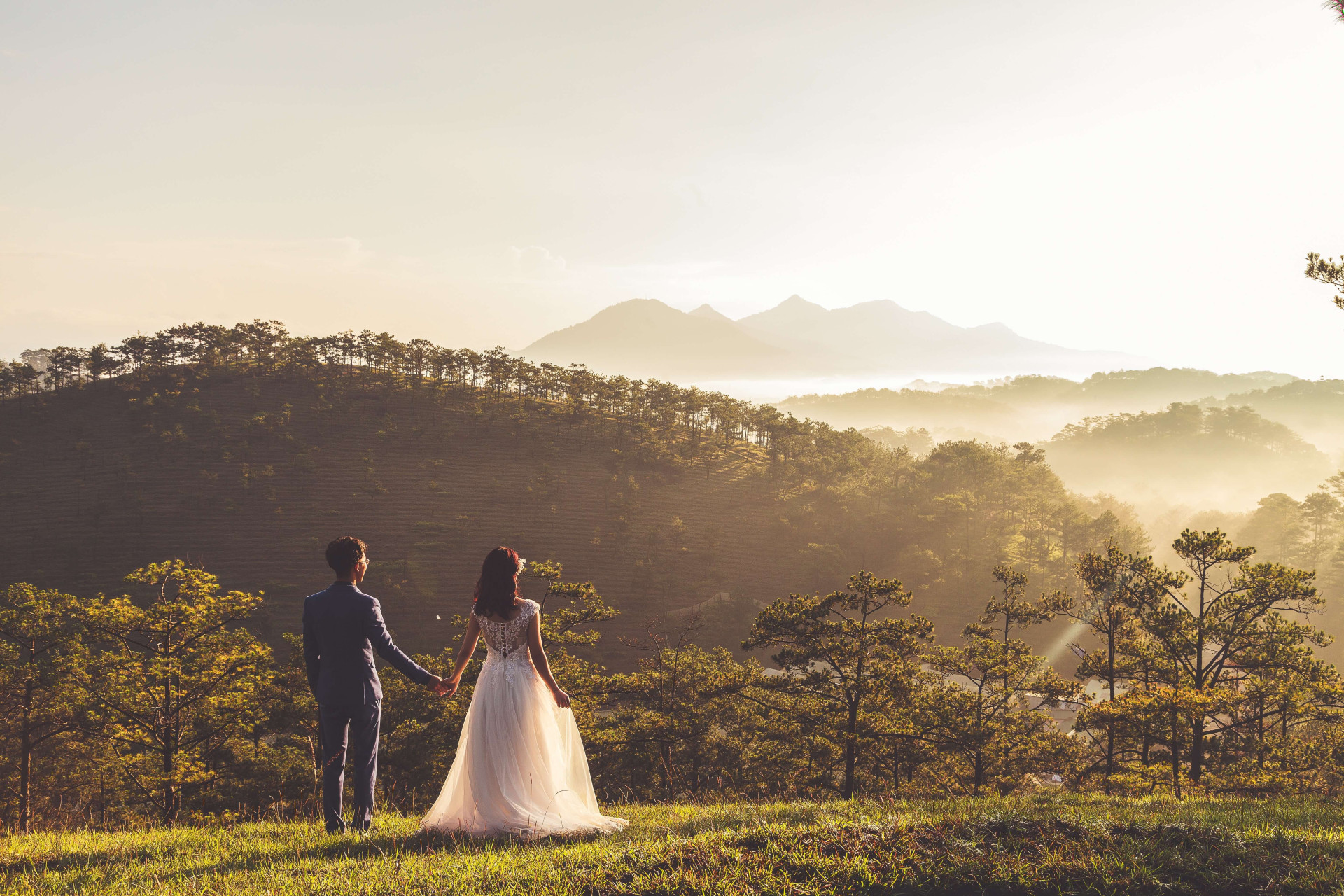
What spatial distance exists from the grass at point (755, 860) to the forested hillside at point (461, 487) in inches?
2050

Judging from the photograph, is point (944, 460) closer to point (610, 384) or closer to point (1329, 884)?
point (610, 384)

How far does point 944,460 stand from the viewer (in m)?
82.2

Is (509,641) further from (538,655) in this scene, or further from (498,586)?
(498,586)

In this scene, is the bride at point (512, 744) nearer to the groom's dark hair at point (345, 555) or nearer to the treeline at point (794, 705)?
the groom's dark hair at point (345, 555)

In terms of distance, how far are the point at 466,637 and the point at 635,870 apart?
2320 mm

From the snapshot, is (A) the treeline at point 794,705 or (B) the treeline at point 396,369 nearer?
(A) the treeline at point 794,705

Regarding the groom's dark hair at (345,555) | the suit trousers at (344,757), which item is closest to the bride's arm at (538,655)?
the suit trousers at (344,757)

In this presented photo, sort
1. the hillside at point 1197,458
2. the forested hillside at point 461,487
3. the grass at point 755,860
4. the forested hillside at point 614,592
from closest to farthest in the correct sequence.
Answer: the grass at point 755,860 → the forested hillside at point 614,592 → the forested hillside at point 461,487 → the hillside at point 1197,458

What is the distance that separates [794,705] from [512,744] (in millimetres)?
23375

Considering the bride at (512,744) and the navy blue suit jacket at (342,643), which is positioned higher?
the navy blue suit jacket at (342,643)

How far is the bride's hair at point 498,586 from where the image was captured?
5.24 m

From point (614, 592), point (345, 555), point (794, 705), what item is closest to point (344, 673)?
point (345, 555)

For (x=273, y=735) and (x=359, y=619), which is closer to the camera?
(x=359, y=619)

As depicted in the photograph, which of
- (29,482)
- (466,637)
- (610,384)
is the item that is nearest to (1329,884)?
(466,637)
